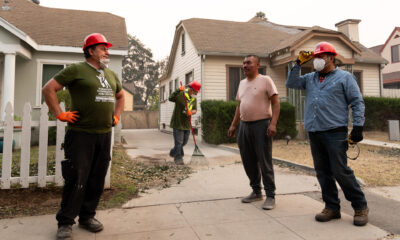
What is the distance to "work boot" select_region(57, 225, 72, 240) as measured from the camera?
101 inches

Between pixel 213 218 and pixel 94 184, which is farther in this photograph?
pixel 213 218

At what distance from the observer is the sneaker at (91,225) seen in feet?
9.07

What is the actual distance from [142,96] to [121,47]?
49.3 meters

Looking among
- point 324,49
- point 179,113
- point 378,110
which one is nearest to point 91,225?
point 324,49

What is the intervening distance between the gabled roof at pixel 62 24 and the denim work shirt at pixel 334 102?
9.36 meters

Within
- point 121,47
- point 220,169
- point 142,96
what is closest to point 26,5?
point 121,47

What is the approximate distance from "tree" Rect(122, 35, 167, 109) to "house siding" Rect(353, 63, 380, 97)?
46.0m

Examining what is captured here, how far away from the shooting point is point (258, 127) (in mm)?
3596

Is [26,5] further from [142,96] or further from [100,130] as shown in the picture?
[142,96]

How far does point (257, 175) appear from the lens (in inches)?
149

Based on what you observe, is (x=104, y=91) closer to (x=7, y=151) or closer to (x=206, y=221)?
(x=206, y=221)

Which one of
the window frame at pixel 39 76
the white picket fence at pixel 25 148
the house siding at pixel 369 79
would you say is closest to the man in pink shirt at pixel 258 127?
the white picket fence at pixel 25 148

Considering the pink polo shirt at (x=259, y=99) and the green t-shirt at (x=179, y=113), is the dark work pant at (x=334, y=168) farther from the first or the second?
the green t-shirt at (x=179, y=113)

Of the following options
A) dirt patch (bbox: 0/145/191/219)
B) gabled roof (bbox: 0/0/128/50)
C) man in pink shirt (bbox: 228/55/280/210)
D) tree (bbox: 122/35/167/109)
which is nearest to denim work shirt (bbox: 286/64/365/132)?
man in pink shirt (bbox: 228/55/280/210)
